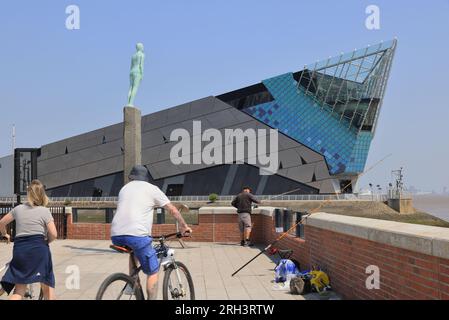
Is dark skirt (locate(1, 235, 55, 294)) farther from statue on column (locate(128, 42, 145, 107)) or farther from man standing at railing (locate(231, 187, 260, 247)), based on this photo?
statue on column (locate(128, 42, 145, 107))

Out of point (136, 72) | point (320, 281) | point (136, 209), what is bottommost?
point (320, 281)

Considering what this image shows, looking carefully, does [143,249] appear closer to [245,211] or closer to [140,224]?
[140,224]

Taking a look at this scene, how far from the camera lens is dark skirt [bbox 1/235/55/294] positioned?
539 cm

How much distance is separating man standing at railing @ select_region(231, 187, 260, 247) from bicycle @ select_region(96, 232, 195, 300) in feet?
28.4

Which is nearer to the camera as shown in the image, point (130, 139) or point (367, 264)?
point (367, 264)

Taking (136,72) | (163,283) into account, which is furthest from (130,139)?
(163,283)

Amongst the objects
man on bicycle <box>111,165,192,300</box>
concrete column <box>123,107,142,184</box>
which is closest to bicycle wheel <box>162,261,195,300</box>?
man on bicycle <box>111,165,192,300</box>

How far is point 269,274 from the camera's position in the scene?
383 inches

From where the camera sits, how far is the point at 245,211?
15.0 m

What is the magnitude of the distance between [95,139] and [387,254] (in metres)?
72.6

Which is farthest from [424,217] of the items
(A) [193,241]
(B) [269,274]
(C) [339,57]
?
(B) [269,274]

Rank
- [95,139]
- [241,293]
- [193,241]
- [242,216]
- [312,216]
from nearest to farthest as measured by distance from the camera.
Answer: [241,293] < [312,216] < [242,216] < [193,241] < [95,139]

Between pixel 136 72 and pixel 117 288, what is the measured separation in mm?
12421
